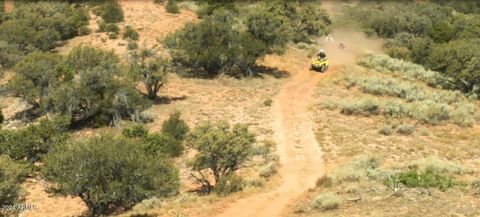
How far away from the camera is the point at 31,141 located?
100ft

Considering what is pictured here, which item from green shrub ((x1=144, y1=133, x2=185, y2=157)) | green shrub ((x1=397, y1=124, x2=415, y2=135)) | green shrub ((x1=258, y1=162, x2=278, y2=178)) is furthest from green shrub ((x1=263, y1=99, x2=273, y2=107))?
green shrub ((x1=258, y1=162, x2=278, y2=178))

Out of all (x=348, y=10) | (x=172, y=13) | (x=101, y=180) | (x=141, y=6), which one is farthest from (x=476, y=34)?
(x=101, y=180)

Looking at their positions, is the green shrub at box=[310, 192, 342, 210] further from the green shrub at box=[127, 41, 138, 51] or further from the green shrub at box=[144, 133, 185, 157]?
the green shrub at box=[127, 41, 138, 51]

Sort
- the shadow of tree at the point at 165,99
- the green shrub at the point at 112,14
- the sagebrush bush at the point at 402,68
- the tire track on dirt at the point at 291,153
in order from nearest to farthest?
the tire track on dirt at the point at 291,153, the shadow of tree at the point at 165,99, the sagebrush bush at the point at 402,68, the green shrub at the point at 112,14

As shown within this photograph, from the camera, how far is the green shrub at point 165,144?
29.5m

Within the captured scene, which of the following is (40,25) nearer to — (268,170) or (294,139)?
(294,139)

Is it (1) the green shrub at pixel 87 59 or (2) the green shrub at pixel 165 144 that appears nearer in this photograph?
(2) the green shrub at pixel 165 144

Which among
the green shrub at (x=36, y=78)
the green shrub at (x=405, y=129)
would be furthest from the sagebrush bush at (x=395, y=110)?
the green shrub at (x=36, y=78)

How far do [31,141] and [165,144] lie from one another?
766 cm

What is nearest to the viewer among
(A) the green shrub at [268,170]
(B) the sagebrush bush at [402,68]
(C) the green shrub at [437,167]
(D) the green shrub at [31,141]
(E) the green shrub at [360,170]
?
(E) the green shrub at [360,170]

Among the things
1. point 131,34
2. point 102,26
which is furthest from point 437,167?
point 102,26

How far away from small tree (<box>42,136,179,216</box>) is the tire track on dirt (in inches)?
124

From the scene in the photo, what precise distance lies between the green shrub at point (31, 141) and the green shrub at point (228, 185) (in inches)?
469

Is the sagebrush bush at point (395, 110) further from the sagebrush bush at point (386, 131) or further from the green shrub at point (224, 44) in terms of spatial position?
the green shrub at point (224, 44)
